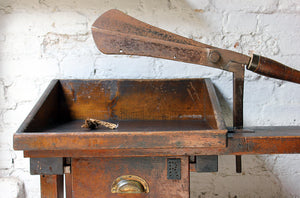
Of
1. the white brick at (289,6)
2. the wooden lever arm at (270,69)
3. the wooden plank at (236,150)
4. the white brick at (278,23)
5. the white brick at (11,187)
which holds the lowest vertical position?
the white brick at (11,187)

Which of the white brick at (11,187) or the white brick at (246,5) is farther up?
the white brick at (246,5)

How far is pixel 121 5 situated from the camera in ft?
4.32

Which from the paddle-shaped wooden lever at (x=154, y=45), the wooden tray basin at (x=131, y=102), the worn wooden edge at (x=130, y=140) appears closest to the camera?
the worn wooden edge at (x=130, y=140)

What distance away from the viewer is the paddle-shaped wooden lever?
3.04ft

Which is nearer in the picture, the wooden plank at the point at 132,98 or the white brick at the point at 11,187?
the wooden plank at the point at 132,98

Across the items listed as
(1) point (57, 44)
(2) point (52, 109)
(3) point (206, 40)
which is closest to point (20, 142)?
(2) point (52, 109)

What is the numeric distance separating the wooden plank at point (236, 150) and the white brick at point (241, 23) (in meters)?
0.63

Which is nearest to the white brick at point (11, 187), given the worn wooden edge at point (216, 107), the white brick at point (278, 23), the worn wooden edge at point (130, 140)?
the worn wooden edge at point (130, 140)

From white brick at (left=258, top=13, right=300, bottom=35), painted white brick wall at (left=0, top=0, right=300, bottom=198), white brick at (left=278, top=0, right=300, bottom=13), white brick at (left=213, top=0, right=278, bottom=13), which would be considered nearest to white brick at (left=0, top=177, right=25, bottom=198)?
painted white brick wall at (left=0, top=0, right=300, bottom=198)

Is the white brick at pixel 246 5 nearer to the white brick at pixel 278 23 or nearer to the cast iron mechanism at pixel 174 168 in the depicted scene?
the white brick at pixel 278 23

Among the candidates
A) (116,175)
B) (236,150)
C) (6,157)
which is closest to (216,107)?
(236,150)

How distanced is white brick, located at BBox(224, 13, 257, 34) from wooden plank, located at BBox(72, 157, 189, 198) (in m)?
0.79

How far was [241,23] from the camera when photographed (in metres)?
1.33

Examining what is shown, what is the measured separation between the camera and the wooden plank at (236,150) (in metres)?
0.85
